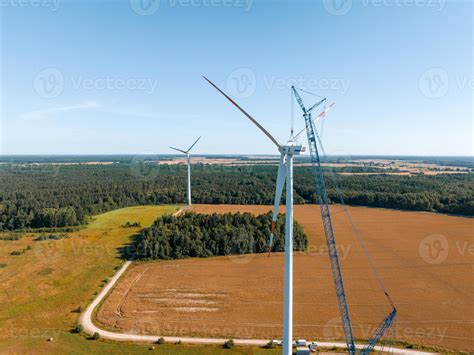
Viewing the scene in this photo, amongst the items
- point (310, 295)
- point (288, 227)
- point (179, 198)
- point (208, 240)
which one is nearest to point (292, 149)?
point (288, 227)

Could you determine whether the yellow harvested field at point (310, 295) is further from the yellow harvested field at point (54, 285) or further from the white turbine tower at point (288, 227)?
the white turbine tower at point (288, 227)

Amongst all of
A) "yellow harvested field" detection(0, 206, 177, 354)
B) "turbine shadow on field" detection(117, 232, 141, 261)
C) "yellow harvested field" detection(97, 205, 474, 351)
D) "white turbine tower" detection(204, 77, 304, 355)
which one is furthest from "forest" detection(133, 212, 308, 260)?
"white turbine tower" detection(204, 77, 304, 355)

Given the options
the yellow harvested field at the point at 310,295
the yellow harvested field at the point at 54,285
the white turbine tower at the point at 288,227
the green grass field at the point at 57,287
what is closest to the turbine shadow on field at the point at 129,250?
the yellow harvested field at the point at 54,285

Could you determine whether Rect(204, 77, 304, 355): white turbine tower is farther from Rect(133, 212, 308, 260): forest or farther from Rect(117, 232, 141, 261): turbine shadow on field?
Rect(117, 232, 141, 261): turbine shadow on field

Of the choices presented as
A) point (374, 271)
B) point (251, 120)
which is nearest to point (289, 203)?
point (251, 120)

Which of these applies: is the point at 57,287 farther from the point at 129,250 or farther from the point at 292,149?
the point at 292,149

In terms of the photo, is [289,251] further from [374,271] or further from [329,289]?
[374,271]
